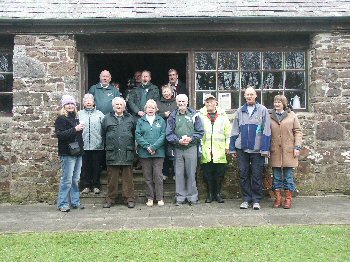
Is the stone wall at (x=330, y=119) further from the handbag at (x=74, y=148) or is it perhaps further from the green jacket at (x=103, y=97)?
the handbag at (x=74, y=148)

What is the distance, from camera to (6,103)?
28.5 feet

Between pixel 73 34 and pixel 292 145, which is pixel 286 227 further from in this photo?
pixel 73 34

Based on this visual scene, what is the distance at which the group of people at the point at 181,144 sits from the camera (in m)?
7.13

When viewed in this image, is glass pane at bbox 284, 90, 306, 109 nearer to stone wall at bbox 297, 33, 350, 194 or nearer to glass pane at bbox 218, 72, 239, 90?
stone wall at bbox 297, 33, 350, 194

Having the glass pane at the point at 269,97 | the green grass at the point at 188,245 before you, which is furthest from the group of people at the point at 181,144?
the green grass at the point at 188,245

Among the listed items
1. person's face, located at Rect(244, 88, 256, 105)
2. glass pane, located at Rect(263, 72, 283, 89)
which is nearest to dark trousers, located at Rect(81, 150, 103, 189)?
person's face, located at Rect(244, 88, 256, 105)

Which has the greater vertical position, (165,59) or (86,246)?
(165,59)

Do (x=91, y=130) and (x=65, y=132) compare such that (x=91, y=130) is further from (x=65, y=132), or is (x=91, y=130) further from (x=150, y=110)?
(x=150, y=110)

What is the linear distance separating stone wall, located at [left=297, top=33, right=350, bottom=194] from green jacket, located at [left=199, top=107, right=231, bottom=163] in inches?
70.0

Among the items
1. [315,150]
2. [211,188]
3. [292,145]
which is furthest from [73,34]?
[315,150]

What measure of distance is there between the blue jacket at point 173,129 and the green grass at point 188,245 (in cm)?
193

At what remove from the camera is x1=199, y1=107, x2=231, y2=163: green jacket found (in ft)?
24.3

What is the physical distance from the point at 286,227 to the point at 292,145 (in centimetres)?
174

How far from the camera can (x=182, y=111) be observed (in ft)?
24.4
